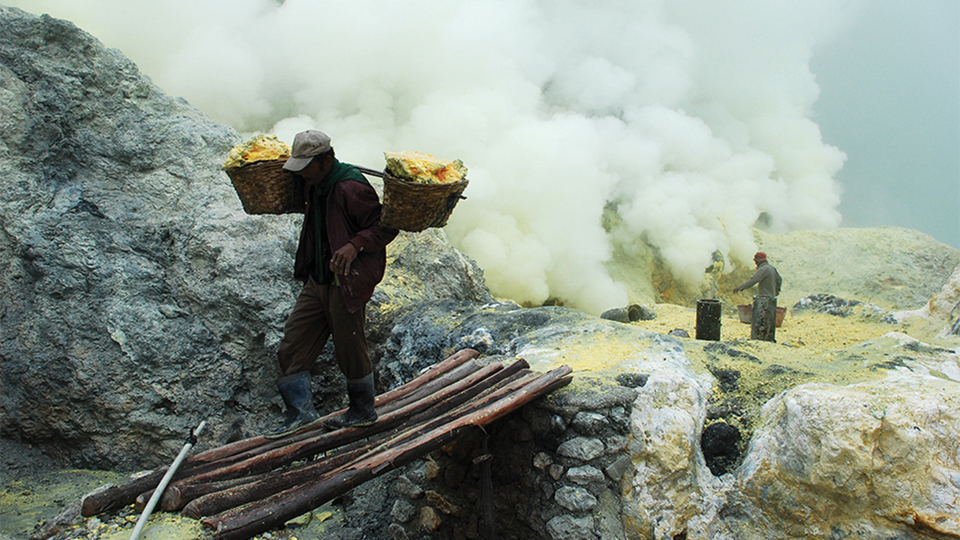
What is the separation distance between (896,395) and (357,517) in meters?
3.51

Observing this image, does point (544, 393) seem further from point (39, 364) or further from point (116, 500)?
point (39, 364)

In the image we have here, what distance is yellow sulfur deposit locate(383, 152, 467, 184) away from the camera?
8.86ft

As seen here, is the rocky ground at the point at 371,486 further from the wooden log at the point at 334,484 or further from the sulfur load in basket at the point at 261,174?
the sulfur load in basket at the point at 261,174

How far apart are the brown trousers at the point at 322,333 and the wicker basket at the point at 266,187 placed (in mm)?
500

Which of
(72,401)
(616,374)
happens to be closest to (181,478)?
(616,374)

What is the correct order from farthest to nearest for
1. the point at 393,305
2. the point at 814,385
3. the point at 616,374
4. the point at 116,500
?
the point at 393,305
the point at 616,374
the point at 814,385
the point at 116,500

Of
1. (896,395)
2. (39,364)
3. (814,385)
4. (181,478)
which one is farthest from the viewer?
(39,364)

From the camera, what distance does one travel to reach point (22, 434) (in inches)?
188

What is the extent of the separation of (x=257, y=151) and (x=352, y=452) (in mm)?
1736

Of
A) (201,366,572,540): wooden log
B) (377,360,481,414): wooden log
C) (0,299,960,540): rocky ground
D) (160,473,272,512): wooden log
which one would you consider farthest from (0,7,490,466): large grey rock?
(201,366,572,540): wooden log

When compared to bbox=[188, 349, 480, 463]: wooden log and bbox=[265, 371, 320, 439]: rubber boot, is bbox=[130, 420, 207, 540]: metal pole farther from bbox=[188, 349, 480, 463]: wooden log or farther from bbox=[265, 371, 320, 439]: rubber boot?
bbox=[265, 371, 320, 439]: rubber boot

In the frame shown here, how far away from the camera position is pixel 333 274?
301cm

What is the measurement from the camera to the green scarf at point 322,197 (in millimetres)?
3002

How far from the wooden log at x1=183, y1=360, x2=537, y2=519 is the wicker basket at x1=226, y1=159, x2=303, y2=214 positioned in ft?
4.69
